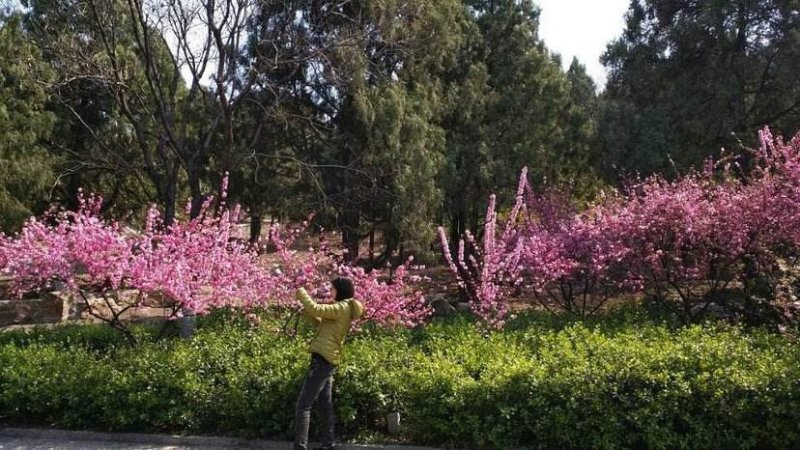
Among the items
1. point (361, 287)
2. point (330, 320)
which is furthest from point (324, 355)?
point (361, 287)

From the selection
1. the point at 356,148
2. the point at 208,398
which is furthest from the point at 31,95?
the point at 208,398

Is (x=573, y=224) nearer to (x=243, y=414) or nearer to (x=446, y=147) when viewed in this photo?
(x=243, y=414)

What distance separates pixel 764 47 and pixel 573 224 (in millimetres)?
9785

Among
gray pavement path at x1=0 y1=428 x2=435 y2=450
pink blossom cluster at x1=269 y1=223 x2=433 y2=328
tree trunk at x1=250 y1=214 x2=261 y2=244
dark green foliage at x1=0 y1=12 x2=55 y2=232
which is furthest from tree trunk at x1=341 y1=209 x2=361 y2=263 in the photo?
gray pavement path at x1=0 y1=428 x2=435 y2=450

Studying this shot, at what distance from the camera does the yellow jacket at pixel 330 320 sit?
5.07m

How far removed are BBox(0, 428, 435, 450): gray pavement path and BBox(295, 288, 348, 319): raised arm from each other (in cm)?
112

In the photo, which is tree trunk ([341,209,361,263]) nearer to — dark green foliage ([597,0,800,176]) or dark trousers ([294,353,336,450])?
dark green foliage ([597,0,800,176])

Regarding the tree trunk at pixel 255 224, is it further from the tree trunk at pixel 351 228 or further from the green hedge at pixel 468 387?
the green hedge at pixel 468 387

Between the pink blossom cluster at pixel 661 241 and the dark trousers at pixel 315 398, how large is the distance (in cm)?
230

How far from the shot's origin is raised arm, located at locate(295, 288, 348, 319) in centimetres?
504

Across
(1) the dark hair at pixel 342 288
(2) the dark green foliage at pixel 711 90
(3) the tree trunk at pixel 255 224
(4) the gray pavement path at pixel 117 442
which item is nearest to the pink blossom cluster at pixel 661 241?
(1) the dark hair at pixel 342 288

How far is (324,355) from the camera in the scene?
5078mm

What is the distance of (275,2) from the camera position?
36.6 ft

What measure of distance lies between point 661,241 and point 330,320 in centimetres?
435
